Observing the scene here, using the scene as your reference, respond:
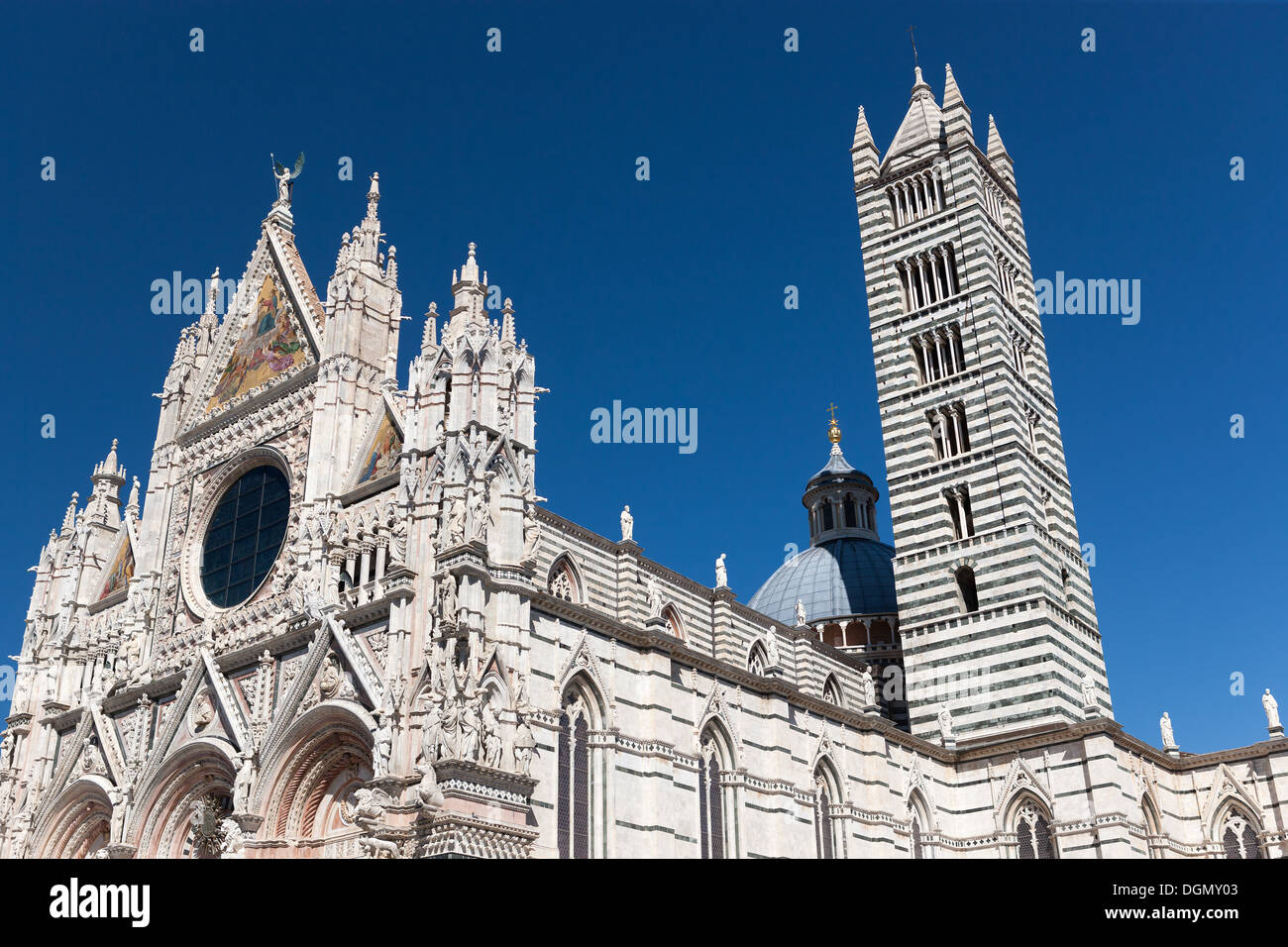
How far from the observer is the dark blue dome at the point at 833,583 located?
4862 cm

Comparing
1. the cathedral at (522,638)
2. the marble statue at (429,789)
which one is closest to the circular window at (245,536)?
the cathedral at (522,638)

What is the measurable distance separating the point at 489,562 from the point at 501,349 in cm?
503

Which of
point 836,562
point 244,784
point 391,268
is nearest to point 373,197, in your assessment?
point 391,268

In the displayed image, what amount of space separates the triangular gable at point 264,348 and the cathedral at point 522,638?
9 cm

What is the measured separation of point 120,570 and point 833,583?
92.5ft

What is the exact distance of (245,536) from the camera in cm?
2869

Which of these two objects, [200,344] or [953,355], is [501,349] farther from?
[953,355]

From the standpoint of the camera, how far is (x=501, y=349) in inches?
990

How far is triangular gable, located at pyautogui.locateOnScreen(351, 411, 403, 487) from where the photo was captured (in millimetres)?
26177

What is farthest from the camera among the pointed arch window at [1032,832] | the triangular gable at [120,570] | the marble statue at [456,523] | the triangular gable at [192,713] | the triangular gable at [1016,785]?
the triangular gable at [1016,785]

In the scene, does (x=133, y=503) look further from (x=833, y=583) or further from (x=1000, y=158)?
(x=1000, y=158)

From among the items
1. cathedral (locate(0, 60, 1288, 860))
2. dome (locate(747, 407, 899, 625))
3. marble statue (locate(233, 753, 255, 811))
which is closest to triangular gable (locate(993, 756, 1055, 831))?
cathedral (locate(0, 60, 1288, 860))

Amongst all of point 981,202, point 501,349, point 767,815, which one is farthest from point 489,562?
point 981,202

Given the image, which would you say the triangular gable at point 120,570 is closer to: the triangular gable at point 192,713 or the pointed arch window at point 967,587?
the triangular gable at point 192,713
